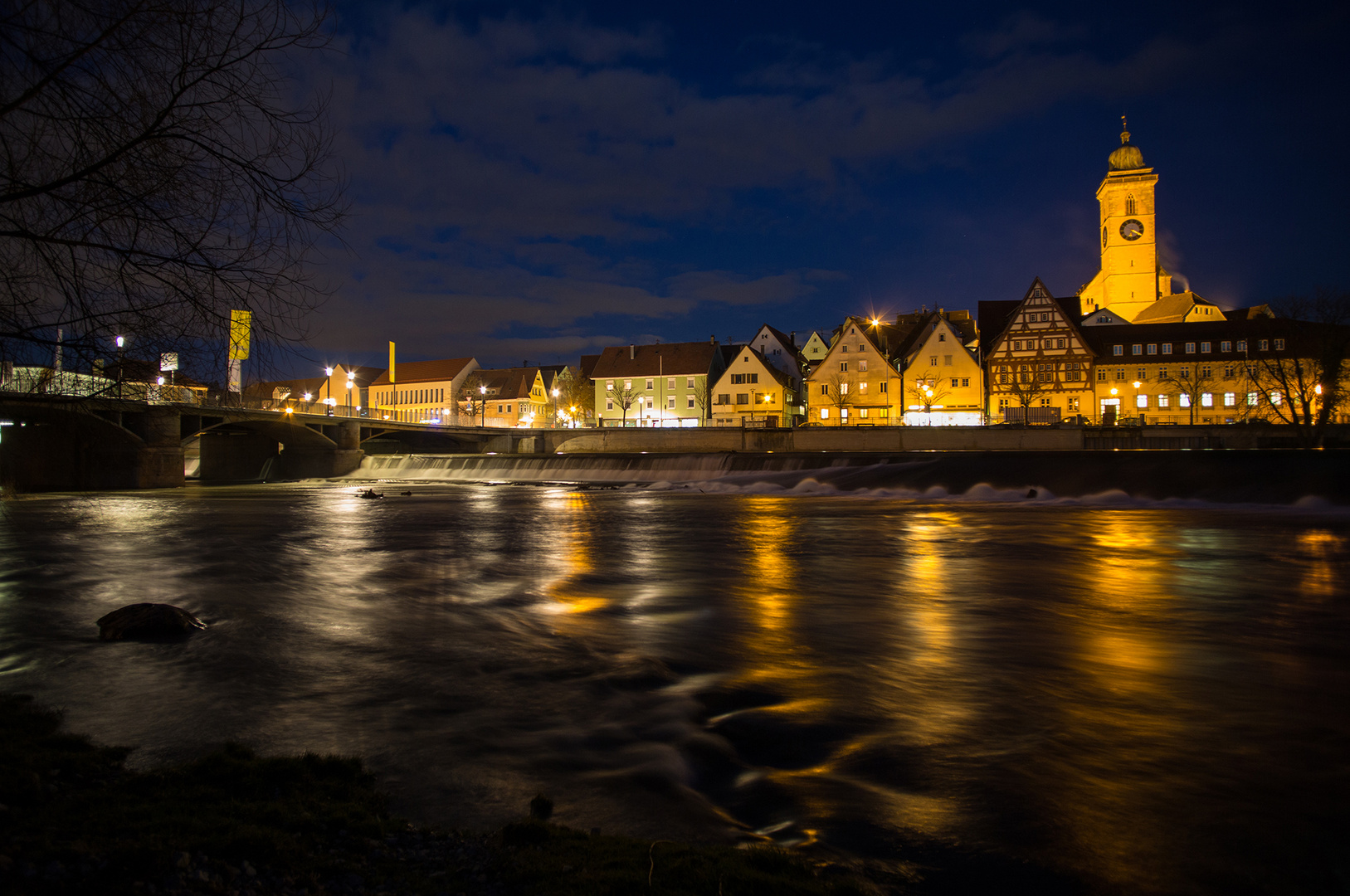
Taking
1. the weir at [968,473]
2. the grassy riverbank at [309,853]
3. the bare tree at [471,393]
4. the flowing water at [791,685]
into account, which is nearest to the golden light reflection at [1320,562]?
the flowing water at [791,685]

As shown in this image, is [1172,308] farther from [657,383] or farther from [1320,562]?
[1320,562]

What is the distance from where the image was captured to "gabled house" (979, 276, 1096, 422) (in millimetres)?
66500

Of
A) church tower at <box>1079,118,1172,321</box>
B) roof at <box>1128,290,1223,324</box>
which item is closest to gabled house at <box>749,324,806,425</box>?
roof at <box>1128,290,1223,324</box>

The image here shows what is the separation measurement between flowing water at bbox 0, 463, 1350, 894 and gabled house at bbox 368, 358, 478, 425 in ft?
306

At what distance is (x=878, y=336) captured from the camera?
2997 inches

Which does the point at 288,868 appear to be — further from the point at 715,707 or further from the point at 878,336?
the point at 878,336

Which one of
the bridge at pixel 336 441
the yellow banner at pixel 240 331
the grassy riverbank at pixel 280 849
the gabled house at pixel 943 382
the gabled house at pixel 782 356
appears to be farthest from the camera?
the gabled house at pixel 782 356

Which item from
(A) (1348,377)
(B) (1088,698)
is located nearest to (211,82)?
(B) (1088,698)

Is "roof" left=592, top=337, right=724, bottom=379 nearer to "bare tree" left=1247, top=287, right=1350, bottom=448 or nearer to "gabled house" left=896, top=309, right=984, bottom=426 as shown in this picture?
"gabled house" left=896, top=309, right=984, bottom=426

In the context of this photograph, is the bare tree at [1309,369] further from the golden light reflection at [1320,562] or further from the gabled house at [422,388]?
the gabled house at [422,388]

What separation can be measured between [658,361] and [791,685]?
83.5 m

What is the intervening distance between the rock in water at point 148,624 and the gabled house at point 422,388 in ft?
330

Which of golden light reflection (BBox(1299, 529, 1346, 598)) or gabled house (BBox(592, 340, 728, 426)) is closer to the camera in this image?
golden light reflection (BBox(1299, 529, 1346, 598))

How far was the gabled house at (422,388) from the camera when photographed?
11106 centimetres
